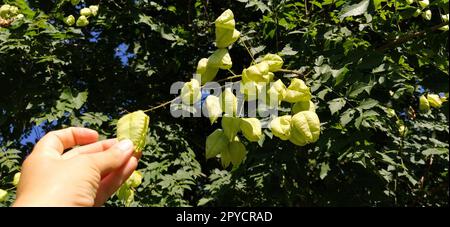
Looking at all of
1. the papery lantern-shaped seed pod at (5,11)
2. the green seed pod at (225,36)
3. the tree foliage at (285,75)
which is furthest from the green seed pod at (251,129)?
the papery lantern-shaped seed pod at (5,11)

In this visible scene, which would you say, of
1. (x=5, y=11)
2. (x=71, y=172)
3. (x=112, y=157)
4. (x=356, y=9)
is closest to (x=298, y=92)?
(x=356, y=9)

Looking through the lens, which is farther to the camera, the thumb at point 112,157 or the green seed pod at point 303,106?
the green seed pod at point 303,106

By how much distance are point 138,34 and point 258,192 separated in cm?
203

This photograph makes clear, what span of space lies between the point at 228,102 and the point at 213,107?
6 cm

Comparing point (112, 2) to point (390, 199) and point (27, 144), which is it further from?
point (390, 199)

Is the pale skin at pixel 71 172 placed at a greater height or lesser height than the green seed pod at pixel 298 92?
greater

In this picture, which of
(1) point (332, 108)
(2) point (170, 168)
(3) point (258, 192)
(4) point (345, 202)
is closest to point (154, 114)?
(2) point (170, 168)

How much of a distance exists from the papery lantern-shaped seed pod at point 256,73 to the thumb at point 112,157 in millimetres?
458

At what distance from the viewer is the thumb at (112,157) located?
1.12 m

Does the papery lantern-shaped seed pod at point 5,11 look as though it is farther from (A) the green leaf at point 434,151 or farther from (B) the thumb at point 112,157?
(A) the green leaf at point 434,151

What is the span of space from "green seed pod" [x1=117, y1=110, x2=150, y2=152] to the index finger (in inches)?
5.1

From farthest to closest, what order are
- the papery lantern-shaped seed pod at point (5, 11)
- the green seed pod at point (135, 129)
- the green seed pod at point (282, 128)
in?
the papery lantern-shaped seed pod at point (5, 11) → the green seed pod at point (282, 128) → the green seed pod at point (135, 129)

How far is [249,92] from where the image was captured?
144 cm

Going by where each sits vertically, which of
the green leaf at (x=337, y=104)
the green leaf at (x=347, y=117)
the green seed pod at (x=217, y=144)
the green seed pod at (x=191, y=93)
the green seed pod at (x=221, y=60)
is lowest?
the green leaf at (x=347, y=117)
